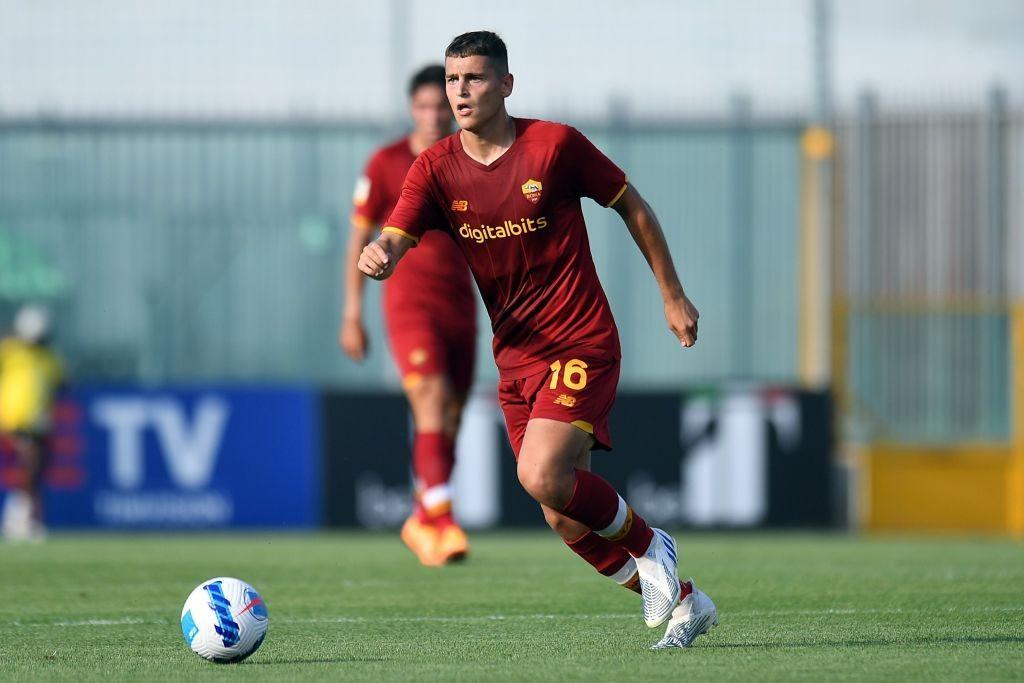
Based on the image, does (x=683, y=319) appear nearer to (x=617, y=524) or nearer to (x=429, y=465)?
(x=617, y=524)

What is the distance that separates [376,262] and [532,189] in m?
0.67

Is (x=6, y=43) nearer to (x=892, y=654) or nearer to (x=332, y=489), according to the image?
(x=332, y=489)

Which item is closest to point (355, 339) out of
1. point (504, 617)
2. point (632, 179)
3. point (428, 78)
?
point (428, 78)

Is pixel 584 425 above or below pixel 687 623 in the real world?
above

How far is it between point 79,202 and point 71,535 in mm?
4307

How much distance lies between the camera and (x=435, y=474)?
930 cm

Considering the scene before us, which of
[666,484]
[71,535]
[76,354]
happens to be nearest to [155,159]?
[76,354]

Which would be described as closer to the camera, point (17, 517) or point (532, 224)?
point (532, 224)

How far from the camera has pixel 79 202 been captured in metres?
18.5

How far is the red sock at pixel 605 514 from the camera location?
6070 mm

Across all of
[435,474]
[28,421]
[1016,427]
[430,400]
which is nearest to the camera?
[435,474]

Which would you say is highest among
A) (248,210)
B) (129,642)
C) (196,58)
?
(196,58)

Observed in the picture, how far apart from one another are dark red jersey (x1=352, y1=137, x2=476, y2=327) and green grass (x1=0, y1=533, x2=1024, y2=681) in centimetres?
135

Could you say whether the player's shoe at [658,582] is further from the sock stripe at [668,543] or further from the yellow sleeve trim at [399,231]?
the yellow sleeve trim at [399,231]
